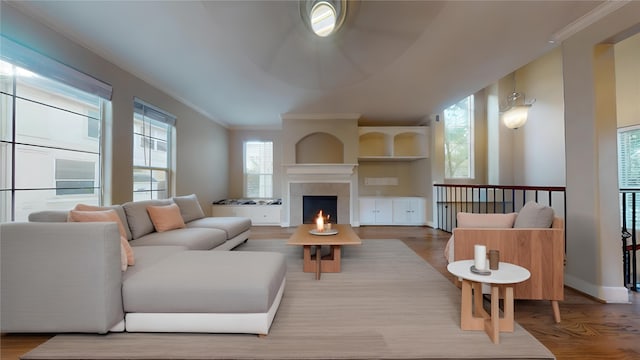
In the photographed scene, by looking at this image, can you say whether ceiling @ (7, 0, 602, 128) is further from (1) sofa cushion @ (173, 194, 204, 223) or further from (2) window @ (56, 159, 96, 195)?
(1) sofa cushion @ (173, 194, 204, 223)

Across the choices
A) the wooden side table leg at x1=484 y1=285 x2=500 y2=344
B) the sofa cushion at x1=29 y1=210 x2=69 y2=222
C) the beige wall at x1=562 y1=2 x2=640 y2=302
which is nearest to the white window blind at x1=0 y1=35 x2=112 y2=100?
the sofa cushion at x1=29 y1=210 x2=69 y2=222

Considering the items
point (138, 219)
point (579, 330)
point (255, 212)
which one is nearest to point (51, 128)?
point (138, 219)

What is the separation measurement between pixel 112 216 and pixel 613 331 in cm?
387

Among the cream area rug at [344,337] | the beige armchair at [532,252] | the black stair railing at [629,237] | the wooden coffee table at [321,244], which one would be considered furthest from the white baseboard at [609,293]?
the wooden coffee table at [321,244]

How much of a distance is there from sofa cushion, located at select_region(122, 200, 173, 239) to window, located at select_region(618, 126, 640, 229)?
631 centimetres

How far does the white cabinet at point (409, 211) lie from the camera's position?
235 inches

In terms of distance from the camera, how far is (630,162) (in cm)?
396

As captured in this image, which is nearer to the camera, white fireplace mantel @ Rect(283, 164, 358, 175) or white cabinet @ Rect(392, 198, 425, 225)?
white fireplace mantel @ Rect(283, 164, 358, 175)

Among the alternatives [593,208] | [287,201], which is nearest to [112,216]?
[287,201]

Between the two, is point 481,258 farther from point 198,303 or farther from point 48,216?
point 48,216

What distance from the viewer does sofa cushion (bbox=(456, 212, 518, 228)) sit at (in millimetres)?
2494

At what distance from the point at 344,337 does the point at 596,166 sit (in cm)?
262

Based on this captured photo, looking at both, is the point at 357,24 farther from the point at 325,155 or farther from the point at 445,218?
the point at 445,218

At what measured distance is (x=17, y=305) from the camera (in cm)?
163
